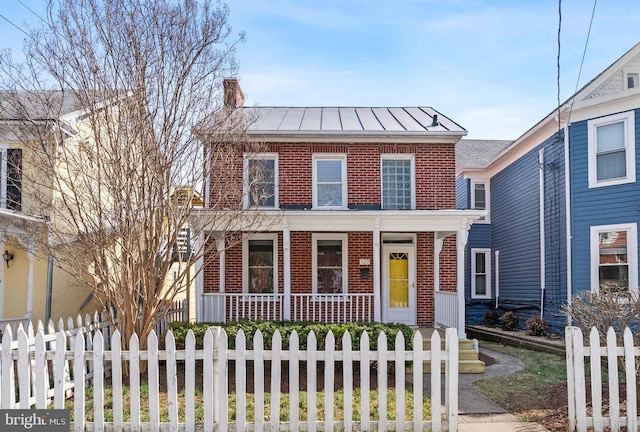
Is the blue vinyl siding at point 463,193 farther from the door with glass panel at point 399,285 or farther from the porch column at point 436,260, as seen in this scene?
the door with glass panel at point 399,285

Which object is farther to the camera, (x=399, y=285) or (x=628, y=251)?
(x=399, y=285)

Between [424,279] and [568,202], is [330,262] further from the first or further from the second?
[568,202]

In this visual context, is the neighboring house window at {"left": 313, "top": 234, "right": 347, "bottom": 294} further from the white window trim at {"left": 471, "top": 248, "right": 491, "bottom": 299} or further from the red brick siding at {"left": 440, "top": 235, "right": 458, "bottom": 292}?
the white window trim at {"left": 471, "top": 248, "right": 491, "bottom": 299}

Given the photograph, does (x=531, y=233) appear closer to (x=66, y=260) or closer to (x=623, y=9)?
(x=623, y=9)

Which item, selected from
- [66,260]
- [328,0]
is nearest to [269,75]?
[328,0]

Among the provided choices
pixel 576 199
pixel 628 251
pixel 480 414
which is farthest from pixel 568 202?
pixel 480 414

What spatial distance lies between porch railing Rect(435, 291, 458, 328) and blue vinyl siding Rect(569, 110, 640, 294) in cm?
347

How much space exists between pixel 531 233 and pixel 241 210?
1047 cm

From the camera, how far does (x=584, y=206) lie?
12227 mm

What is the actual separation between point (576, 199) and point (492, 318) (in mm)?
5666

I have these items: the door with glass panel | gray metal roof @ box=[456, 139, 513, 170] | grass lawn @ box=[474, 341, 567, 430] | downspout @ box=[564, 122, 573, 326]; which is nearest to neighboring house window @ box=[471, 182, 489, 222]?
gray metal roof @ box=[456, 139, 513, 170]

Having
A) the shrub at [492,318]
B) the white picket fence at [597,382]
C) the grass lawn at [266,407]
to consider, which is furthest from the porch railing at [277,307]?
the shrub at [492,318]

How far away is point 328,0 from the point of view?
8.95 metres

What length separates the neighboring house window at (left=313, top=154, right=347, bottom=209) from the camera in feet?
42.1
